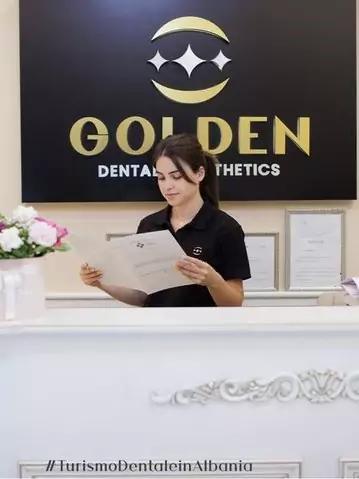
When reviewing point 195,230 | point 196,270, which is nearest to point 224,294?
point 196,270

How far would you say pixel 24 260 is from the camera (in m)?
1.45

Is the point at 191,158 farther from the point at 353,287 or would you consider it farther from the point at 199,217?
the point at 353,287

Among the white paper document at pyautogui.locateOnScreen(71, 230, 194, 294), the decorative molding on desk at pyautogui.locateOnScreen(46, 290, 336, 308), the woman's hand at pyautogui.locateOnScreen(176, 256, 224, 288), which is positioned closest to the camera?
the white paper document at pyautogui.locateOnScreen(71, 230, 194, 294)

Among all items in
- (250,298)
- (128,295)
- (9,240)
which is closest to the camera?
(9,240)

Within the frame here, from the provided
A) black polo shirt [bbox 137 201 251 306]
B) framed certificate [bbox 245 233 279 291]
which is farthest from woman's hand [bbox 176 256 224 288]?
framed certificate [bbox 245 233 279 291]

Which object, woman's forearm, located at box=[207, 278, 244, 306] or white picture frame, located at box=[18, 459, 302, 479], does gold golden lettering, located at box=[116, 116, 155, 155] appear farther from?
white picture frame, located at box=[18, 459, 302, 479]

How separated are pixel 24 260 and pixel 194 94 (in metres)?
1.80

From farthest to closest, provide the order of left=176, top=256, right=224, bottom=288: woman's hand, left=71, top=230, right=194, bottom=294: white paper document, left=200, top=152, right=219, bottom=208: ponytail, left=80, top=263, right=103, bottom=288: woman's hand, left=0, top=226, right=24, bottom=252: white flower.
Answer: left=200, top=152, right=219, bottom=208: ponytail < left=80, top=263, right=103, bottom=288: woman's hand < left=176, top=256, right=224, bottom=288: woman's hand < left=71, top=230, right=194, bottom=294: white paper document < left=0, top=226, right=24, bottom=252: white flower

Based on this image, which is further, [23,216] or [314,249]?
[314,249]

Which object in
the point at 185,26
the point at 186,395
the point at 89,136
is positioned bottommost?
the point at 186,395

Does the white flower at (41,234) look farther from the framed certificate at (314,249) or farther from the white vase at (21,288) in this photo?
the framed certificate at (314,249)

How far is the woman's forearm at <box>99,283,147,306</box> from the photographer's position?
2172 mm

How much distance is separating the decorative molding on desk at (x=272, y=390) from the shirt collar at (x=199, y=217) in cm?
87

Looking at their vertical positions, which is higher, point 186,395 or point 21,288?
point 21,288
